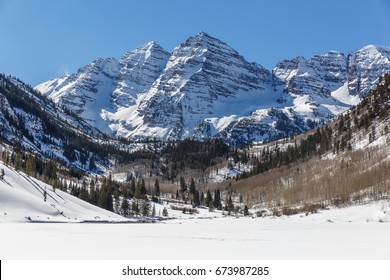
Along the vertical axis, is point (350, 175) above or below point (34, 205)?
above

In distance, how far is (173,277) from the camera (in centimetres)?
1856

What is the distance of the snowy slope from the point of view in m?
68.7

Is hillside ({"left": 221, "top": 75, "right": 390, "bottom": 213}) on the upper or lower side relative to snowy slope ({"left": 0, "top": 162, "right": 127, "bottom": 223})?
upper

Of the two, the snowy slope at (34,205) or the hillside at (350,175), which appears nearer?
the snowy slope at (34,205)

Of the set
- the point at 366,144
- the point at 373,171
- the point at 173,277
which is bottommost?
the point at 173,277

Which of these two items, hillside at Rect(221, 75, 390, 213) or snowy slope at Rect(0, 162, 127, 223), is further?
hillside at Rect(221, 75, 390, 213)

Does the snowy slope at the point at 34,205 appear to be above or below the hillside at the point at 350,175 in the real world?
below

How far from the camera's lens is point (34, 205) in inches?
2958

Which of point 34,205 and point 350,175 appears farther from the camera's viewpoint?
point 350,175

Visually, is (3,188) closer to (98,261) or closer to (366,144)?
(98,261)

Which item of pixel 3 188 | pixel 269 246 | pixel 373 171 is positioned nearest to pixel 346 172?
pixel 373 171

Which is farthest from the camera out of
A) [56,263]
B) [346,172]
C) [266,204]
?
[266,204]

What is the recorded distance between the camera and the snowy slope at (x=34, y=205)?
68.7 metres

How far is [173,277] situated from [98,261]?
427cm
